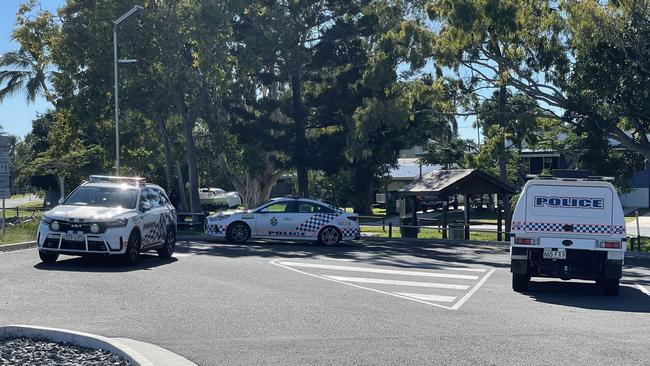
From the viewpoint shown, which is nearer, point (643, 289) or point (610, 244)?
point (610, 244)

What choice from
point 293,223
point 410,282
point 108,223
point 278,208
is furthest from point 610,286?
point 278,208

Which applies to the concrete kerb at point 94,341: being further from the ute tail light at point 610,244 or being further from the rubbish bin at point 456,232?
the rubbish bin at point 456,232

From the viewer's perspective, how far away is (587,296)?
14.4 m

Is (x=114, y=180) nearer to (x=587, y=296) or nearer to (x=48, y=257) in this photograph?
(x=48, y=257)

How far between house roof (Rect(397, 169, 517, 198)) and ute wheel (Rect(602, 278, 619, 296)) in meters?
13.6

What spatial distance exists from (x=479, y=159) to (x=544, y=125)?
11.2 ft

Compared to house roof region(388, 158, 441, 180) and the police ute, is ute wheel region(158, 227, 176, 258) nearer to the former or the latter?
the police ute

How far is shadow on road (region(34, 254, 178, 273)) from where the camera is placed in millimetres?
16031

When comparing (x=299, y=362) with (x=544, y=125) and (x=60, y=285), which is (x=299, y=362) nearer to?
(x=60, y=285)

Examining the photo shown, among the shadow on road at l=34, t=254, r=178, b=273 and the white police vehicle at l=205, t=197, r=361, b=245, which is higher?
the white police vehicle at l=205, t=197, r=361, b=245

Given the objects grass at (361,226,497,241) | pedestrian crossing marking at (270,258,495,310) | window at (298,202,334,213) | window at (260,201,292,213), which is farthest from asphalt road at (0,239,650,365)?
grass at (361,226,497,241)

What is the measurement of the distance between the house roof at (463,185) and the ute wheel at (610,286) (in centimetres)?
1355

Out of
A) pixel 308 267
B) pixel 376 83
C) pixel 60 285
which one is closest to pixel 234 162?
pixel 376 83

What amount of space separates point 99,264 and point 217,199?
136ft
